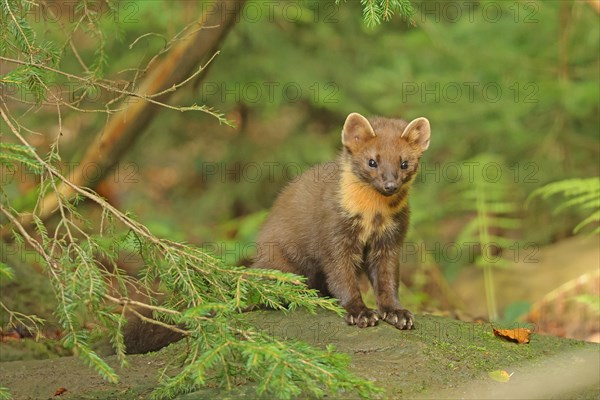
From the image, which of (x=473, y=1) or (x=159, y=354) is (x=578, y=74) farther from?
(x=159, y=354)

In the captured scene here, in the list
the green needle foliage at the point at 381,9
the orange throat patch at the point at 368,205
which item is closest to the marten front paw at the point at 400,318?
the orange throat patch at the point at 368,205

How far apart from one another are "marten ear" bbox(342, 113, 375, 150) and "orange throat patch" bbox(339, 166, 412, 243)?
0.75ft

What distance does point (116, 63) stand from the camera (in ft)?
34.7

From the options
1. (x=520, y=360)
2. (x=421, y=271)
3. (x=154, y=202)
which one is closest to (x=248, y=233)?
(x=421, y=271)

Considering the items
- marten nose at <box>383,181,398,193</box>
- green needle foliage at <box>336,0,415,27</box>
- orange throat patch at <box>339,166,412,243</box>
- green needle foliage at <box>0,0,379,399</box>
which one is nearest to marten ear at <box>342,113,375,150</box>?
orange throat patch at <box>339,166,412,243</box>

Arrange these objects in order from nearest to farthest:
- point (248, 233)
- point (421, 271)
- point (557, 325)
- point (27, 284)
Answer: point (27, 284) < point (557, 325) < point (248, 233) < point (421, 271)

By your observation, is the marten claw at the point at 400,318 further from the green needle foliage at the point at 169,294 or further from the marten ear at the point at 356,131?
the marten ear at the point at 356,131

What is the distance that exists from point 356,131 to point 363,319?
1.35m

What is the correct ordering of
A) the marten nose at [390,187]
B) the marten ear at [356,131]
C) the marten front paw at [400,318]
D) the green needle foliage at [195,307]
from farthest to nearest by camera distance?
the marten ear at [356,131]
the marten nose at [390,187]
the marten front paw at [400,318]
the green needle foliage at [195,307]

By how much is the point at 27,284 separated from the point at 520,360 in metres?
4.23

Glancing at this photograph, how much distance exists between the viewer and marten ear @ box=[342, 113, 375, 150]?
18.7ft

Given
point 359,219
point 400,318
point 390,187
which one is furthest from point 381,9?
point 400,318

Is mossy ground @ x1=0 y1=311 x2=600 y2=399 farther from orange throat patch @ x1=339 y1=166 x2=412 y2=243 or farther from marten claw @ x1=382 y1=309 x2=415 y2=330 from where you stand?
orange throat patch @ x1=339 y1=166 x2=412 y2=243

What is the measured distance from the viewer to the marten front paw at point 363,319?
17.0ft
